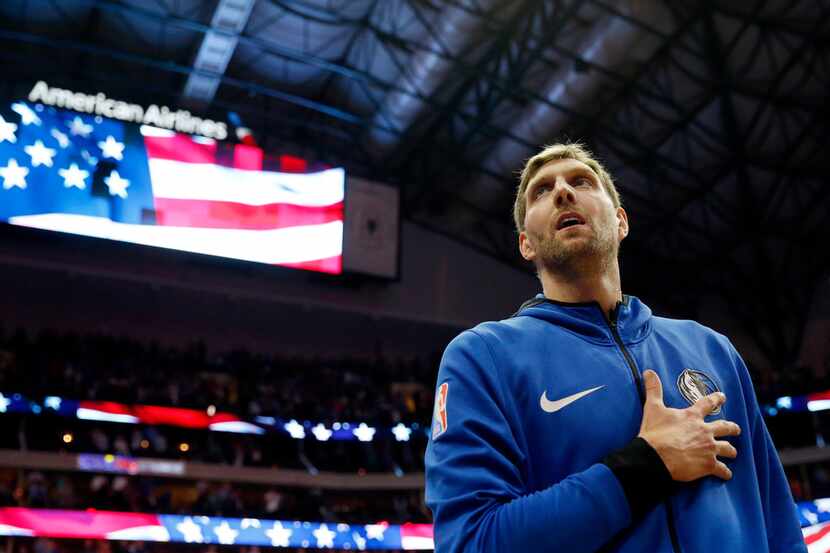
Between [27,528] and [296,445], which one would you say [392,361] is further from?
[27,528]

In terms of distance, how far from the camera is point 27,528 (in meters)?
14.4

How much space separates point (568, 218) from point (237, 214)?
1649 centimetres

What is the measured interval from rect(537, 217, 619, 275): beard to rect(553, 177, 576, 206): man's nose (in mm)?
70

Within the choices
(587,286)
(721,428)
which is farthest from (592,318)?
(721,428)

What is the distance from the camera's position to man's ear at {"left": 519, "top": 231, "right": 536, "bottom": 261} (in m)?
2.01

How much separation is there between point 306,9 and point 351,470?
1037 centimetres

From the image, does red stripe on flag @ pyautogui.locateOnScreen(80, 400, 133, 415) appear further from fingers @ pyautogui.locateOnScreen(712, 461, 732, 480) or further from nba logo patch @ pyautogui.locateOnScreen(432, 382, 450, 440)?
fingers @ pyautogui.locateOnScreen(712, 461, 732, 480)

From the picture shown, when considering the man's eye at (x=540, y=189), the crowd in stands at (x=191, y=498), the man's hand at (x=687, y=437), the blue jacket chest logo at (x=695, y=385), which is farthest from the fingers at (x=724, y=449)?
the crowd in stands at (x=191, y=498)

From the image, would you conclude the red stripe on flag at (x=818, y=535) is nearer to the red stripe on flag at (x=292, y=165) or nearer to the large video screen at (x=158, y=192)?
the large video screen at (x=158, y=192)

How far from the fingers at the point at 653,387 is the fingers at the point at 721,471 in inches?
6.2

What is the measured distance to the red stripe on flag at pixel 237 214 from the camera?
17281 mm

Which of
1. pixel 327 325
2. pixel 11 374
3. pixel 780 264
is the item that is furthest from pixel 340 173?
pixel 780 264

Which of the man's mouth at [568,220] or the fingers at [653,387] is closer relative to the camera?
the fingers at [653,387]

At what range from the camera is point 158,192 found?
17.4 metres
